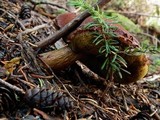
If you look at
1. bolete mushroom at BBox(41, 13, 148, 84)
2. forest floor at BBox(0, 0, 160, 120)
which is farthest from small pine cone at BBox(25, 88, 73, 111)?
bolete mushroom at BBox(41, 13, 148, 84)

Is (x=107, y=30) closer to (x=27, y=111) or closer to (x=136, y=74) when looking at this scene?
(x=136, y=74)

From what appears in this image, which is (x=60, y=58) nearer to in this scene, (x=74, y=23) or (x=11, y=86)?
(x=74, y=23)

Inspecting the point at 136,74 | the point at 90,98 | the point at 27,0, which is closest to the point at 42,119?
the point at 90,98

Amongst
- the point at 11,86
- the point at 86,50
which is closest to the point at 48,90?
the point at 11,86

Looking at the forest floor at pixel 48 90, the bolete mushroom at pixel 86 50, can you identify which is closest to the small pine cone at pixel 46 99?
the forest floor at pixel 48 90

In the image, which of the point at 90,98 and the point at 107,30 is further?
the point at 90,98

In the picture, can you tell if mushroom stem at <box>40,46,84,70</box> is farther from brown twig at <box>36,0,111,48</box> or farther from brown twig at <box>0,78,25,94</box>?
brown twig at <box>0,78,25,94</box>

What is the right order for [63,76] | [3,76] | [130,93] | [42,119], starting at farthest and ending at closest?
1. [130,93]
2. [63,76]
3. [3,76]
4. [42,119]
